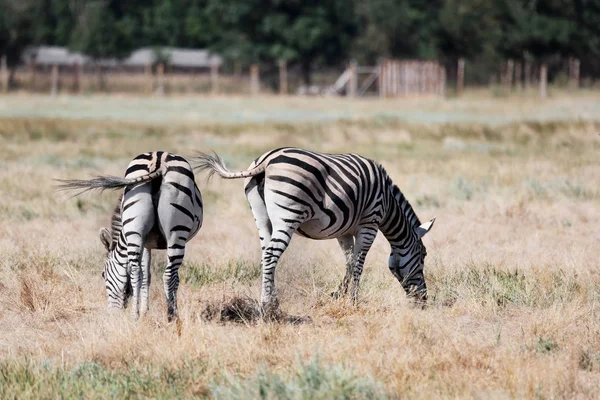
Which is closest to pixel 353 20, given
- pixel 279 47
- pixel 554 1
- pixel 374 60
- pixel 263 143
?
pixel 374 60

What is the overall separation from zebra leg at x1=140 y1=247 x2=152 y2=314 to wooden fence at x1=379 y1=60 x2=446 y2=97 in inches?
2059

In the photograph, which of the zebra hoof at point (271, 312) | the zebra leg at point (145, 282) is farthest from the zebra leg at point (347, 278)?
the zebra leg at point (145, 282)

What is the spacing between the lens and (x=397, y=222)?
958cm

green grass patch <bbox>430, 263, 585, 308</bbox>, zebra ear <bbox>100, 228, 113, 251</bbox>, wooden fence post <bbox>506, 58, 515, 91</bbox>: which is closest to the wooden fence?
wooden fence post <bbox>506, 58, 515, 91</bbox>

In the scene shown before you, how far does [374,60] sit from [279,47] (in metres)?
8.16

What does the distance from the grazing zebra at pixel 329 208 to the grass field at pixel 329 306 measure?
32 centimetres

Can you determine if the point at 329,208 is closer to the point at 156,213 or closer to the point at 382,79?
the point at 156,213

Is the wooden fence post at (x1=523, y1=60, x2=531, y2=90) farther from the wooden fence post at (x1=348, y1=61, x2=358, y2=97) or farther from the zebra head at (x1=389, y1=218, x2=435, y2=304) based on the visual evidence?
the zebra head at (x1=389, y1=218, x2=435, y2=304)

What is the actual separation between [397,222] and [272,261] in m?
1.56

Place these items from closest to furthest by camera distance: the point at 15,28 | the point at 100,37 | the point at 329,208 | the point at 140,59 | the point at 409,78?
the point at 329,208 → the point at 409,78 → the point at 15,28 → the point at 100,37 → the point at 140,59

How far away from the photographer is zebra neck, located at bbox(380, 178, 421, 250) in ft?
31.3

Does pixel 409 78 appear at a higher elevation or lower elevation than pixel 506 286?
lower

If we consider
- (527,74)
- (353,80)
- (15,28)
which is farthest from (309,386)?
(15,28)

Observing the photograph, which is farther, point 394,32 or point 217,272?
point 394,32
